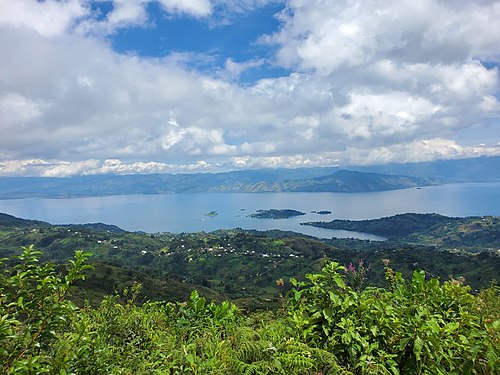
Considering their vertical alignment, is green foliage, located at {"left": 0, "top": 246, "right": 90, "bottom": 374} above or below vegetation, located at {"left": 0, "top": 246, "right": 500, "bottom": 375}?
above

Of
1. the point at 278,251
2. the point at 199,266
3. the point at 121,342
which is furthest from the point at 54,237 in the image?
the point at 121,342

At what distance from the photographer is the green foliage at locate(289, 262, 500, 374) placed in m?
3.10

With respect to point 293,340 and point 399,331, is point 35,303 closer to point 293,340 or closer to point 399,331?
point 293,340

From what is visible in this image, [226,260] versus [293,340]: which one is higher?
[293,340]

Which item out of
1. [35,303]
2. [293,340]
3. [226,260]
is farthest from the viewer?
[226,260]

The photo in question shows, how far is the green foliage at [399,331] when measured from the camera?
3104mm

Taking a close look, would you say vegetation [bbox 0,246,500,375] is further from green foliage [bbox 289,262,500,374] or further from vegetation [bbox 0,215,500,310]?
vegetation [bbox 0,215,500,310]

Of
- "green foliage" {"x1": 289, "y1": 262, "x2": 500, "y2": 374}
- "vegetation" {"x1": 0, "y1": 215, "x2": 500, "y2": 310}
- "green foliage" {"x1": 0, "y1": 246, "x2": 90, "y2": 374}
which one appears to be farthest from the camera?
"vegetation" {"x1": 0, "y1": 215, "x2": 500, "y2": 310}

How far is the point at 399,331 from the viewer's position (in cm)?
340

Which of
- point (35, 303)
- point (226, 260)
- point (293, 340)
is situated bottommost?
point (226, 260)

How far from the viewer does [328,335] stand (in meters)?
3.61

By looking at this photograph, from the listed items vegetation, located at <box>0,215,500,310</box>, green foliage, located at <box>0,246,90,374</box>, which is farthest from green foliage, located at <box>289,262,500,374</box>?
vegetation, located at <box>0,215,500,310</box>

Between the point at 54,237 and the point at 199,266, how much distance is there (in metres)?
97.6

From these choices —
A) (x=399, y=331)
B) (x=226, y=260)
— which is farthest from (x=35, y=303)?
(x=226, y=260)
